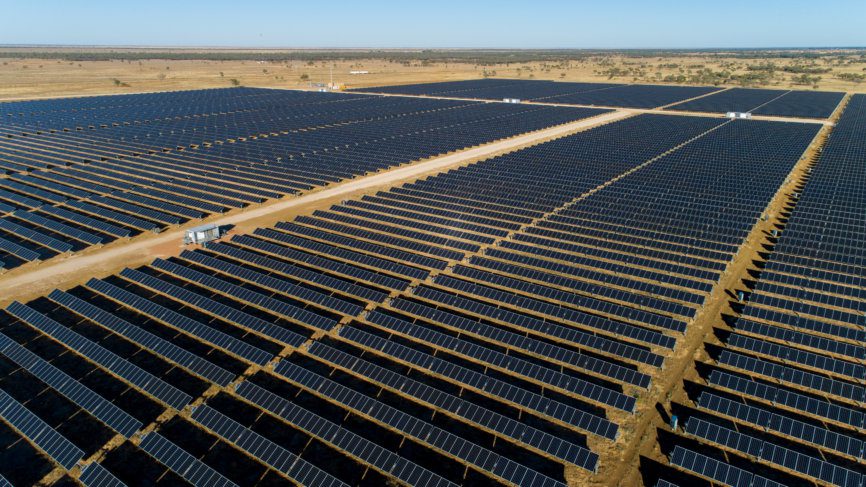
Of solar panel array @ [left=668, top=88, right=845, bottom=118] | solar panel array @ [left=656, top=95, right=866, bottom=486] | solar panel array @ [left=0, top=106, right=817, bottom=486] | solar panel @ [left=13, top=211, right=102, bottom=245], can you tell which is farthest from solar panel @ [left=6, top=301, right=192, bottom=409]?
solar panel array @ [left=668, top=88, right=845, bottom=118]

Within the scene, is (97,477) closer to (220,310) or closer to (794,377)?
(220,310)

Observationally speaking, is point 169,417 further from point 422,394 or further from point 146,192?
point 146,192

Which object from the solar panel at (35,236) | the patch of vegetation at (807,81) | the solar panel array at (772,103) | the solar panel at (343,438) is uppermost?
the patch of vegetation at (807,81)

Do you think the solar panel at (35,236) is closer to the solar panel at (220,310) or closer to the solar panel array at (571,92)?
the solar panel at (220,310)

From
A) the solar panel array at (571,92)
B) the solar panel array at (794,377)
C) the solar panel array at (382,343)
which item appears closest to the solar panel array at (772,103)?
the solar panel array at (571,92)

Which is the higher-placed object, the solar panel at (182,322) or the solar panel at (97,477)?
the solar panel at (182,322)

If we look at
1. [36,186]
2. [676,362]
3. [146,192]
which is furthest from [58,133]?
[676,362]

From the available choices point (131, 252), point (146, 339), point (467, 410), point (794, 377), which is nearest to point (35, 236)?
point (131, 252)

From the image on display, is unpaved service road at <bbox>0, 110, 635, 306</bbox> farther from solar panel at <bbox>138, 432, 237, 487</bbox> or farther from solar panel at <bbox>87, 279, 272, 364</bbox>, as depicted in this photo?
solar panel at <bbox>138, 432, 237, 487</bbox>
